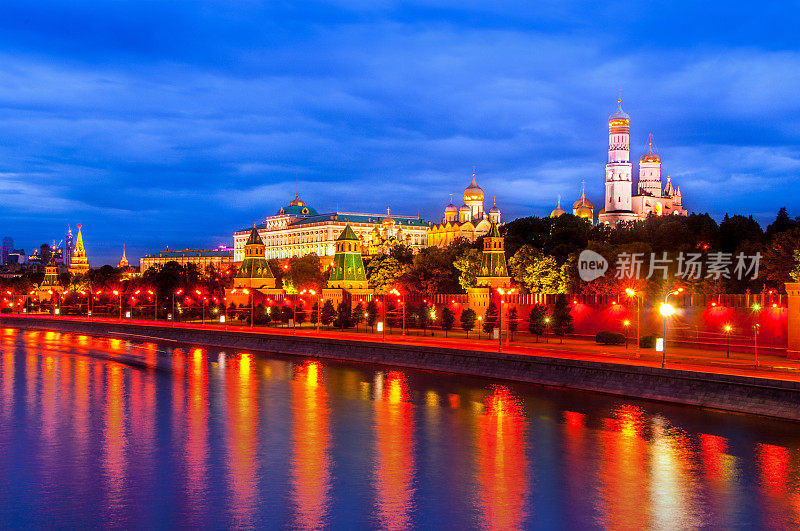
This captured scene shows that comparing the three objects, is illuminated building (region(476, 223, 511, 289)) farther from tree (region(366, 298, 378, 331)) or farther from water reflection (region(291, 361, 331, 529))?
water reflection (region(291, 361, 331, 529))

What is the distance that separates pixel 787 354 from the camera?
43062mm

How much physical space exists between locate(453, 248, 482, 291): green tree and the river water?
126ft

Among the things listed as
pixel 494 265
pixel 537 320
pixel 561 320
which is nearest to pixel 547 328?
pixel 537 320

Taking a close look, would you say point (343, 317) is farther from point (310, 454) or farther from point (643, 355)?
point (310, 454)

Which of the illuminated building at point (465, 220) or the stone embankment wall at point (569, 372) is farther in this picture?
the illuminated building at point (465, 220)

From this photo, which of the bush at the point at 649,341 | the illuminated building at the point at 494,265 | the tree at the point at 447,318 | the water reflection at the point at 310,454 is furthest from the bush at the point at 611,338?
the water reflection at the point at 310,454

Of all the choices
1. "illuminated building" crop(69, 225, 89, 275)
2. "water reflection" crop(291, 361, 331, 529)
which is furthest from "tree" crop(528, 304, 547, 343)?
"illuminated building" crop(69, 225, 89, 275)

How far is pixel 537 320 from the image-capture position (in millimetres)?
58719

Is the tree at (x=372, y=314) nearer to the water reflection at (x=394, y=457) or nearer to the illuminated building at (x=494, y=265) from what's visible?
the illuminated building at (x=494, y=265)

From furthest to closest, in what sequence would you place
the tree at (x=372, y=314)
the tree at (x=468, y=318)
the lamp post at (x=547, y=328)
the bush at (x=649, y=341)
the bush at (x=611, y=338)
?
the tree at (x=372, y=314) → the tree at (x=468, y=318) → the lamp post at (x=547, y=328) → the bush at (x=611, y=338) → the bush at (x=649, y=341)

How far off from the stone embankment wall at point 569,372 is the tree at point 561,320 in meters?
12.7

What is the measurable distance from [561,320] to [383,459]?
3323 cm

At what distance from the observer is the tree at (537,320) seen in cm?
5828

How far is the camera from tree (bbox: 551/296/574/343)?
57.4 meters
